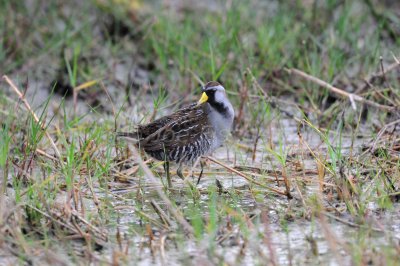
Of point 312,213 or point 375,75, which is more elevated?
point 375,75

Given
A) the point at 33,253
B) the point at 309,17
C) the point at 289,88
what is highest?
the point at 309,17

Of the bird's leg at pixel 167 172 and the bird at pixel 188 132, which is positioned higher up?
the bird at pixel 188 132

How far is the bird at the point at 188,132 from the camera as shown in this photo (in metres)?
5.66

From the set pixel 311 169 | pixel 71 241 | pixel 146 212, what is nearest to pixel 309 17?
pixel 311 169

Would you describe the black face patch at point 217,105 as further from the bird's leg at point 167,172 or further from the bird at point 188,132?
the bird's leg at point 167,172

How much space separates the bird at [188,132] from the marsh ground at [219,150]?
159 millimetres

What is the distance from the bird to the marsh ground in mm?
159

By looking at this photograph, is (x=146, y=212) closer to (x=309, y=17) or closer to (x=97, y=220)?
(x=97, y=220)

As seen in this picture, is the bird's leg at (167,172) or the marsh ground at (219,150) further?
the bird's leg at (167,172)

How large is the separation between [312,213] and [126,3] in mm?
4588

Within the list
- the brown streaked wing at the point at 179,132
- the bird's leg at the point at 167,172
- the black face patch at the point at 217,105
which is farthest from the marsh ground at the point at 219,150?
the black face patch at the point at 217,105

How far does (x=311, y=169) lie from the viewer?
575 cm

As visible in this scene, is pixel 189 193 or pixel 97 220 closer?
pixel 97 220

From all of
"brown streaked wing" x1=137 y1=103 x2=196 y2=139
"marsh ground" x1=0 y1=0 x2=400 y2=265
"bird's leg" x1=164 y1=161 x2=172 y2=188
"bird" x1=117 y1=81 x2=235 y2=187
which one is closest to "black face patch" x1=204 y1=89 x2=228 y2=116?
"bird" x1=117 y1=81 x2=235 y2=187
